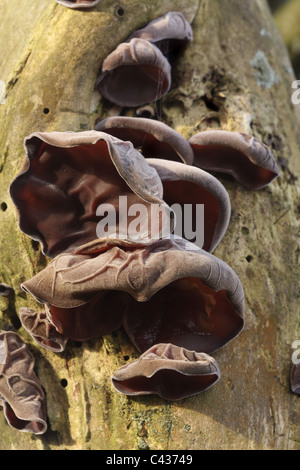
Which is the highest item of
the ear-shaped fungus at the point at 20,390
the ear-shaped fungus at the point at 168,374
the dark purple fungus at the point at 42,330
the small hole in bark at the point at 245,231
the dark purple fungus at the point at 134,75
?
the dark purple fungus at the point at 134,75

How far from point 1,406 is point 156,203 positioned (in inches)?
43.0

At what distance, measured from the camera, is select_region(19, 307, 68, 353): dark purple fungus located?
6.98ft

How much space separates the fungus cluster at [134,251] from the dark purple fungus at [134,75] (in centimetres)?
1

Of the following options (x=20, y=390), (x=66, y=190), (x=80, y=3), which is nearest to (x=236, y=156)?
(x=66, y=190)

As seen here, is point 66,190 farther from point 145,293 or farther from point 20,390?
point 20,390

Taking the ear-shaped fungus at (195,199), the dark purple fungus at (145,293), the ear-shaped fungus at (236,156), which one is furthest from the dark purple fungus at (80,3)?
the dark purple fungus at (145,293)

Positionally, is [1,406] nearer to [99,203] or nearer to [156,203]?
[99,203]

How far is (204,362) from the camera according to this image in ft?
6.07

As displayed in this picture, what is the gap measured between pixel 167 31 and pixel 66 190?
99cm

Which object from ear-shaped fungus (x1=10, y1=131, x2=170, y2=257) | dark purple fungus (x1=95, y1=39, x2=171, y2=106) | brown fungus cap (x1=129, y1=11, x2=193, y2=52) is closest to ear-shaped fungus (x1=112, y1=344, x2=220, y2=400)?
ear-shaped fungus (x1=10, y1=131, x2=170, y2=257)

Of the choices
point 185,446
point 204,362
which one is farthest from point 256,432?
point 204,362

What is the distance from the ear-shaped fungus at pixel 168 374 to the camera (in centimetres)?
182

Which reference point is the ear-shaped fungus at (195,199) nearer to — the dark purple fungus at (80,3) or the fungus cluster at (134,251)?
the fungus cluster at (134,251)

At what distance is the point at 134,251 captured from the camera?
1847mm
